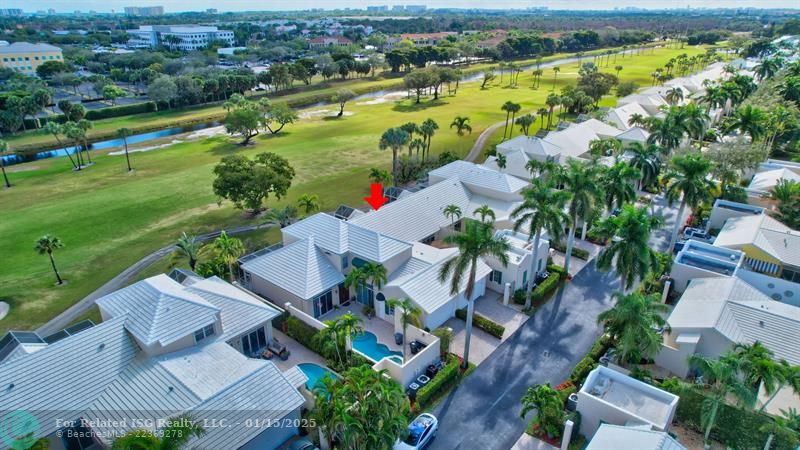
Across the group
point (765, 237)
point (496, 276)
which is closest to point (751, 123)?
point (765, 237)

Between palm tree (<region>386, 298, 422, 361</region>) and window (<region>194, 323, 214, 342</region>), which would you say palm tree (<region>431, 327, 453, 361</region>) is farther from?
window (<region>194, 323, 214, 342</region>)

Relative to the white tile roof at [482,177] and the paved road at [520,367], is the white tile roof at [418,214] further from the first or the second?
the paved road at [520,367]

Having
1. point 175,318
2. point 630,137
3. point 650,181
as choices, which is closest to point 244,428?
point 175,318

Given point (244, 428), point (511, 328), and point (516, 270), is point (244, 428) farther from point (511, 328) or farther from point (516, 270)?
point (516, 270)

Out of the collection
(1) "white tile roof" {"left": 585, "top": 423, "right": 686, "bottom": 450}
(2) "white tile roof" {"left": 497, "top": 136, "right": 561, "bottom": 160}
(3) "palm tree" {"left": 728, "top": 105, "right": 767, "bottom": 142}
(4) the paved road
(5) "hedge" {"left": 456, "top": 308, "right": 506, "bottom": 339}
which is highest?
(3) "palm tree" {"left": 728, "top": 105, "right": 767, "bottom": 142}

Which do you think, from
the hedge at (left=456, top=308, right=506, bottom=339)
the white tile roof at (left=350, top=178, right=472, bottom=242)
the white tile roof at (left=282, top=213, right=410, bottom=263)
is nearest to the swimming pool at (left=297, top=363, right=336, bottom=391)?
the white tile roof at (left=282, top=213, right=410, bottom=263)

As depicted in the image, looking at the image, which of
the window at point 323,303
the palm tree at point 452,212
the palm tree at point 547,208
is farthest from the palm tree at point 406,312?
the palm tree at point 452,212
